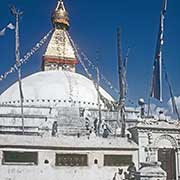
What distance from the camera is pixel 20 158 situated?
65.6 ft

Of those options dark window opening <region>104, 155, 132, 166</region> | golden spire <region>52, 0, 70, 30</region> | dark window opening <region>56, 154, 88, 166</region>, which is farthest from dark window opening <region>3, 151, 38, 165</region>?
golden spire <region>52, 0, 70, 30</region>

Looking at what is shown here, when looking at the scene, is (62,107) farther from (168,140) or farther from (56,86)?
(168,140)

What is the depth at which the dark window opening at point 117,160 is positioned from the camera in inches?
835

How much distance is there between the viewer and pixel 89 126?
2733 cm

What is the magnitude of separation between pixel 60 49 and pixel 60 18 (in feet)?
14.4

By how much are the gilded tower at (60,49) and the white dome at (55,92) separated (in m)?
4.27

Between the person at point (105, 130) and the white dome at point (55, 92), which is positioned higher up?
the white dome at point (55, 92)

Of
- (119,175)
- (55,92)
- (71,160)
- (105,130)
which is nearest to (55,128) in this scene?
(105,130)

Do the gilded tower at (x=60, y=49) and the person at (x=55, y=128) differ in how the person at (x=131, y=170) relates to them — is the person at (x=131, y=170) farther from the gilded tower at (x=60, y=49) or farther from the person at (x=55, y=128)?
the gilded tower at (x=60, y=49)

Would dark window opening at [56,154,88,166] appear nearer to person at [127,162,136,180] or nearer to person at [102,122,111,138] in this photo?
person at [127,162,136,180]

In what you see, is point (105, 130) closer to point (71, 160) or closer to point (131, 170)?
point (131, 170)

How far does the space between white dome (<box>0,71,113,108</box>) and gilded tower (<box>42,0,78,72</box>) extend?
4.27 meters

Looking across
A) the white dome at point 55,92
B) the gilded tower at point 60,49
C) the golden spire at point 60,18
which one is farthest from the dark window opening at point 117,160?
the golden spire at point 60,18

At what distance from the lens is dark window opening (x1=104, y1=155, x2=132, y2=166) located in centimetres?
2122
